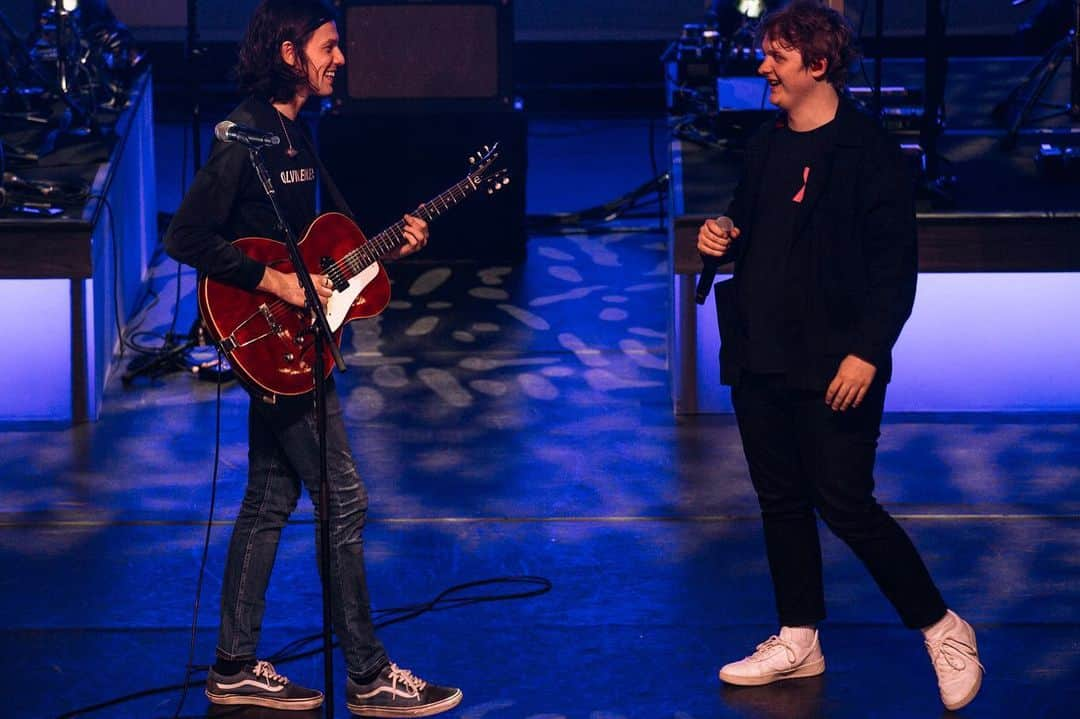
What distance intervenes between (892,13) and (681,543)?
7.89 metres

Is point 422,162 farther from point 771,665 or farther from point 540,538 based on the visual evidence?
point 771,665

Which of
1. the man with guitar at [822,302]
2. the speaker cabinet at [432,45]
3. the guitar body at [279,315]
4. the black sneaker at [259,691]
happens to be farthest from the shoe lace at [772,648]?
the speaker cabinet at [432,45]

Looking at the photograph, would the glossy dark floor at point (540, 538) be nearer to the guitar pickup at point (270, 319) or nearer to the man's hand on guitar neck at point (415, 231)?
the guitar pickup at point (270, 319)

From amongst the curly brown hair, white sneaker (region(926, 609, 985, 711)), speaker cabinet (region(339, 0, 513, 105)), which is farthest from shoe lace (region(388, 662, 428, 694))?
speaker cabinet (region(339, 0, 513, 105))

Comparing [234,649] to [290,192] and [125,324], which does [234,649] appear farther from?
[125,324]

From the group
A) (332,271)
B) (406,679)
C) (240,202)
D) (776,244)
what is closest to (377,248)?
(332,271)

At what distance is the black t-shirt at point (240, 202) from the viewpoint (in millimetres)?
3697

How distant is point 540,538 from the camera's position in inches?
206

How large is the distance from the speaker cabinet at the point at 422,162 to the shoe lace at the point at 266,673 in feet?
14.5

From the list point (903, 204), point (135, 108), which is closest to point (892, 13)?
point (135, 108)

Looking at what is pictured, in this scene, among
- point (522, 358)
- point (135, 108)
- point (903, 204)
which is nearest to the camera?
point (903, 204)

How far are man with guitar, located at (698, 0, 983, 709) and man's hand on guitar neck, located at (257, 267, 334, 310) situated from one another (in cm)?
87

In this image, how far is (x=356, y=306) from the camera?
3.96 m

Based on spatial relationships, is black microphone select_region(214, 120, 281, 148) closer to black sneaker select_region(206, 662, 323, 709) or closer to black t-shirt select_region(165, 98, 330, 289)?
black t-shirt select_region(165, 98, 330, 289)
